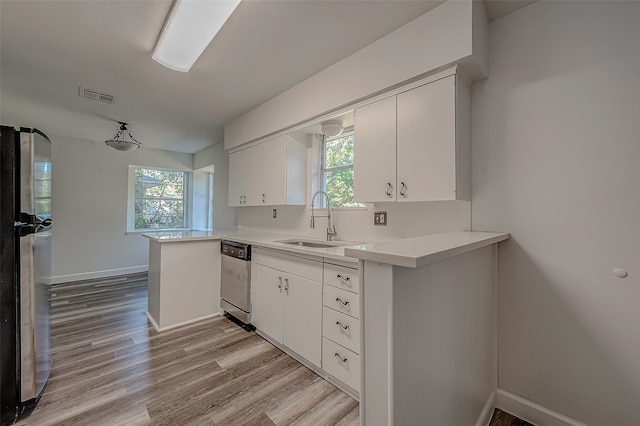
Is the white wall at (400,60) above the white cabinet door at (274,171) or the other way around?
above

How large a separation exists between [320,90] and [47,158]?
2.06 metres

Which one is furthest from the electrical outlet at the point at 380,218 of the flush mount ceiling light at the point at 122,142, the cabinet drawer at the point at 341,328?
the flush mount ceiling light at the point at 122,142

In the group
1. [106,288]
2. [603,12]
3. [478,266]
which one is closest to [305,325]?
[478,266]

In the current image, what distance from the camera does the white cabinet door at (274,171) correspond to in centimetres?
287

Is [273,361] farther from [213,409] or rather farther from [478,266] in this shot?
[478,266]

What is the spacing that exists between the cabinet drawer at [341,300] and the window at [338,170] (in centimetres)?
96

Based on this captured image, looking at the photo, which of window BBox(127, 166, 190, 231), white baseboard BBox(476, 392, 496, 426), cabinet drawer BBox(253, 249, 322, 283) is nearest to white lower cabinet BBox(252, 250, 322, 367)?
cabinet drawer BBox(253, 249, 322, 283)

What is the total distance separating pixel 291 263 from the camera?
2.17 meters

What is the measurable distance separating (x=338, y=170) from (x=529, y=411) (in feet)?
7.44

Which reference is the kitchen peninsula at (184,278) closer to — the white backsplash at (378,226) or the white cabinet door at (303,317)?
the white backsplash at (378,226)

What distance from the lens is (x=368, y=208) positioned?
238 cm

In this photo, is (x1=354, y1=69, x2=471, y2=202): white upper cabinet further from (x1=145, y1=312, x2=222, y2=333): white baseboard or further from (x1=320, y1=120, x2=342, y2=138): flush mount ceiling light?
(x1=145, y1=312, x2=222, y2=333): white baseboard

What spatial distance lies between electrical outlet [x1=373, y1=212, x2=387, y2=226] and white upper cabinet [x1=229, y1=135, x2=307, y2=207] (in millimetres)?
938

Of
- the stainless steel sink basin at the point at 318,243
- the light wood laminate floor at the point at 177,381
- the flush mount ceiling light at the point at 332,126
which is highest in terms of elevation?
the flush mount ceiling light at the point at 332,126
